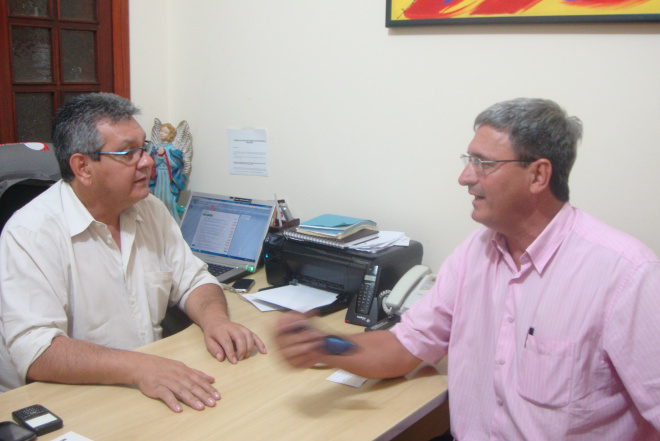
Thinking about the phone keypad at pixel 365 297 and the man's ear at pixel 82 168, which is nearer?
the man's ear at pixel 82 168

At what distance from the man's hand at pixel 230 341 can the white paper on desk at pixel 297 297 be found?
0.25m

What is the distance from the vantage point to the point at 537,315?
1.27m

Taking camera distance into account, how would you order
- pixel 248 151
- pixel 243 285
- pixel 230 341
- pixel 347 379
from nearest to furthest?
1. pixel 347 379
2. pixel 230 341
3. pixel 243 285
4. pixel 248 151

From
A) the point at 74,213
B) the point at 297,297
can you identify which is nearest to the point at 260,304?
the point at 297,297

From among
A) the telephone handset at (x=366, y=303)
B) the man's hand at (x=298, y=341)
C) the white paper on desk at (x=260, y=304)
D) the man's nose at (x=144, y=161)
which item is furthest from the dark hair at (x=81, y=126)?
the telephone handset at (x=366, y=303)

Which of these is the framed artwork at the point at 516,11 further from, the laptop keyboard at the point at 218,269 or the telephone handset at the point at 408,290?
the laptop keyboard at the point at 218,269

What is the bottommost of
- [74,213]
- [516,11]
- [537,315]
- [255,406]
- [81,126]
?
[255,406]

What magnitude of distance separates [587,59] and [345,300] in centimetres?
104

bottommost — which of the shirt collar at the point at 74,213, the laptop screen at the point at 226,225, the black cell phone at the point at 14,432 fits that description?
the black cell phone at the point at 14,432

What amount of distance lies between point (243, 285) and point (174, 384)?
76cm

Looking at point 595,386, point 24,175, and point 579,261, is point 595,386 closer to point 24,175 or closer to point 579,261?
point 579,261

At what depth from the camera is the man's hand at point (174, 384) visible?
1.29m

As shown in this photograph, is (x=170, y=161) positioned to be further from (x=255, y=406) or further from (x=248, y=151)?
(x=255, y=406)

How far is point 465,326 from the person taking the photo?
1407 mm
